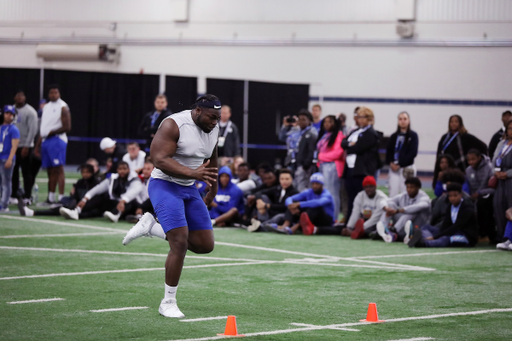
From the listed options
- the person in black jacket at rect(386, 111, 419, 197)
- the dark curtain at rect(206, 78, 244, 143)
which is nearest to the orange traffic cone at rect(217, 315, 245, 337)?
the person in black jacket at rect(386, 111, 419, 197)

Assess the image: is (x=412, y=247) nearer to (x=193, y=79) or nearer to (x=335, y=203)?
(x=335, y=203)

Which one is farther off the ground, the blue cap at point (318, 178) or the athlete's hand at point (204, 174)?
the athlete's hand at point (204, 174)

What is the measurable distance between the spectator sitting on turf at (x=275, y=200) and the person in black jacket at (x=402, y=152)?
1825mm

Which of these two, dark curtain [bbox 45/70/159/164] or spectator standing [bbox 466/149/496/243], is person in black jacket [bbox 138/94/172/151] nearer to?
spectator standing [bbox 466/149/496/243]

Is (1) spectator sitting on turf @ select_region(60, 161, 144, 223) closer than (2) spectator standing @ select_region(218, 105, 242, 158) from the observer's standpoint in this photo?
Yes

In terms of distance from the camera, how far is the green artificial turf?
593cm

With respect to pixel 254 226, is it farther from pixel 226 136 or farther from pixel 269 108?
pixel 269 108

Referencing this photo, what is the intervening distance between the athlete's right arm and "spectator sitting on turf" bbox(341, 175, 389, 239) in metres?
6.73

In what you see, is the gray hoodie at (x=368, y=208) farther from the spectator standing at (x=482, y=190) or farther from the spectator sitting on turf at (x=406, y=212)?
the spectator standing at (x=482, y=190)

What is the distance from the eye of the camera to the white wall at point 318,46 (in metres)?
25.9

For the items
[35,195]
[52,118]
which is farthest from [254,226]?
[35,195]

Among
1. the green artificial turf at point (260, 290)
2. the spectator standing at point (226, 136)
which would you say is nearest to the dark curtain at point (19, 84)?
the spectator standing at point (226, 136)

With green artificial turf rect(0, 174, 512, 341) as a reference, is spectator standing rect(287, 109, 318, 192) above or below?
above

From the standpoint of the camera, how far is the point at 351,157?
13562 millimetres
